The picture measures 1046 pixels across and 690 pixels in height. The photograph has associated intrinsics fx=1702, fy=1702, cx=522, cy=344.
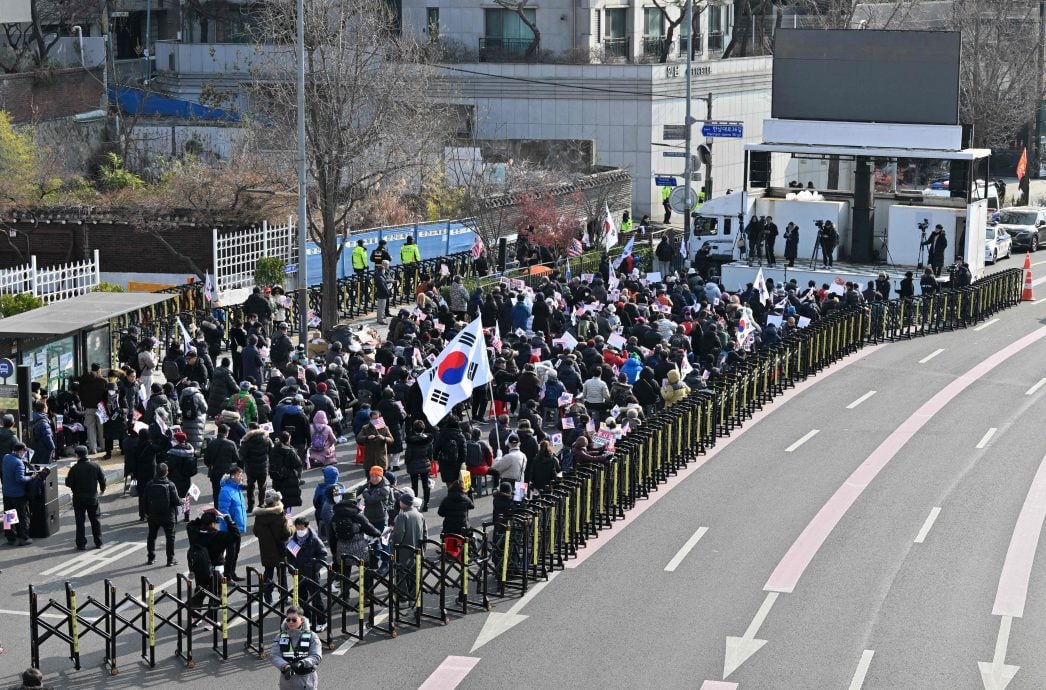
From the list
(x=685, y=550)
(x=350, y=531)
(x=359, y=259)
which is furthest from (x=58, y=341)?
(x=359, y=259)

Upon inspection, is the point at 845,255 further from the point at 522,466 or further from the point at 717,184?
the point at 522,466

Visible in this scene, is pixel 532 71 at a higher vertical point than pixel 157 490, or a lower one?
higher

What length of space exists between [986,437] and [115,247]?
24.1 m

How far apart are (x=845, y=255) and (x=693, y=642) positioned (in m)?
29.7

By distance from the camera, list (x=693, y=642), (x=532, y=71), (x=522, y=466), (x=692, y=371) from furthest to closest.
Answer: (x=532, y=71) → (x=692, y=371) → (x=522, y=466) → (x=693, y=642)

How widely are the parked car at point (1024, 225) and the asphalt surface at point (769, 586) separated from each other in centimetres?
2663

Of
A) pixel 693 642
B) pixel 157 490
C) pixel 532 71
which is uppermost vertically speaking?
pixel 532 71

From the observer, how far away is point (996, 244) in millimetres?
52094

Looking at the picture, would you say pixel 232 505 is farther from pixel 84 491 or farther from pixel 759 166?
pixel 759 166

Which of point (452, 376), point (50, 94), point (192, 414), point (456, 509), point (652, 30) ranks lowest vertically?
point (456, 509)

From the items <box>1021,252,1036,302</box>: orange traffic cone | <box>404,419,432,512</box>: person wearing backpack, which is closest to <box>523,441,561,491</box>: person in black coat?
<box>404,419,432,512</box>: person wearing backpack

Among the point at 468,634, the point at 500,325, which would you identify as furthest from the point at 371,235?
the point at 468,634

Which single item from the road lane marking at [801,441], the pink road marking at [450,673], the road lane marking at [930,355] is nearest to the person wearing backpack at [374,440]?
the pink road marking at [450,673]

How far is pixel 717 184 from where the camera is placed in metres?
66.9
